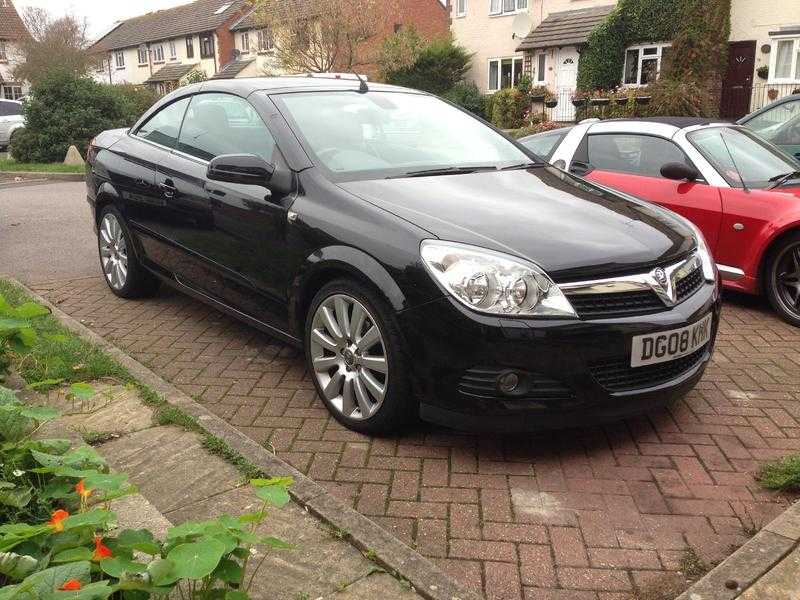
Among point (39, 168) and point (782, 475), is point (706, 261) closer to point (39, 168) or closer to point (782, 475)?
point (782, 475)

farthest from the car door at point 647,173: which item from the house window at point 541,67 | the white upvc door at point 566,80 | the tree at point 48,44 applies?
the tree at point 48,44

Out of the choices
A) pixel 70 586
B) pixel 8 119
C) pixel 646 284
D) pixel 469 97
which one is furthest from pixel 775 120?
pixel 8 119

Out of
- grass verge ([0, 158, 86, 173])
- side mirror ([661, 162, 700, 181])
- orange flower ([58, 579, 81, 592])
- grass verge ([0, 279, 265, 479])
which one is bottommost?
grass verge ([0, 158, 86, 173])

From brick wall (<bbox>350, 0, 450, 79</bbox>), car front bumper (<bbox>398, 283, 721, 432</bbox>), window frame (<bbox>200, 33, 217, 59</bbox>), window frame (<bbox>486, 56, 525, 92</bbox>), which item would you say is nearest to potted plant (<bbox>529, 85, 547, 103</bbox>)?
window frame (<bbox>486, 56, 525, 92</bbox>)

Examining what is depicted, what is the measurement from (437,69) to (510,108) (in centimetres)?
671

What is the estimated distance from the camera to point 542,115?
86.9 feet

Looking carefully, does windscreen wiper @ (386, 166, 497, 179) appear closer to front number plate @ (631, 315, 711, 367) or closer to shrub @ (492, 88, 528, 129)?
front number plate @ (631, 315, 711, 367)

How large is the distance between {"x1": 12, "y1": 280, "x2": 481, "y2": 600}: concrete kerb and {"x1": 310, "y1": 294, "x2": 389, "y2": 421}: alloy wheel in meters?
0.49

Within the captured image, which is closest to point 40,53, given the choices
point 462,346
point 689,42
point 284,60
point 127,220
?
point 284,60

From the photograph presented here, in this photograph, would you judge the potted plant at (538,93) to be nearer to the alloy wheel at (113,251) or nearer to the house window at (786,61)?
the house window at (786,61)

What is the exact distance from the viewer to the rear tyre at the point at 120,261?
560 cm

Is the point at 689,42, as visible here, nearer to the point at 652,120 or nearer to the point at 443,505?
the point at 652,120

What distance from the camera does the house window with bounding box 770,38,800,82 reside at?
73.2ft

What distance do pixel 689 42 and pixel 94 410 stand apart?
77.7ft
